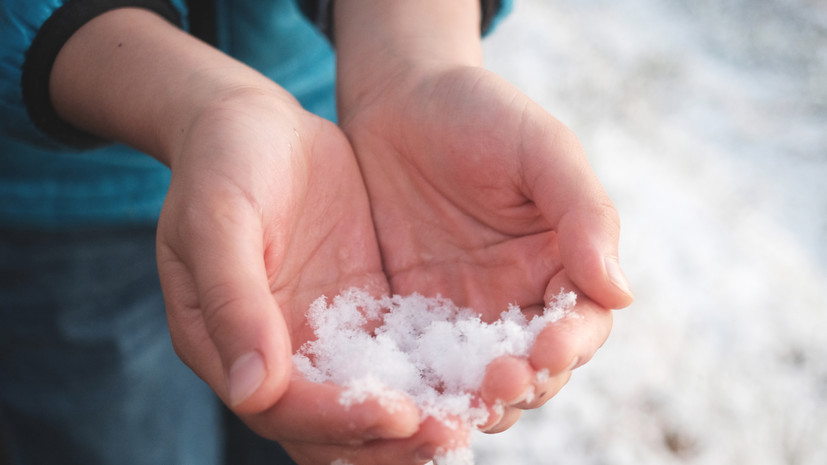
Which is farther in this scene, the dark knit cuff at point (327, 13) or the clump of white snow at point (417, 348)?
the dark knit cuff at point (327, 13)

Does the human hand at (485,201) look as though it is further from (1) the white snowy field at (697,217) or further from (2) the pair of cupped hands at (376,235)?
(1) the white snowy field at (697,217)

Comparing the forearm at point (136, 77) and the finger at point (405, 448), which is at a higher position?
the forearm at point (136, 77)

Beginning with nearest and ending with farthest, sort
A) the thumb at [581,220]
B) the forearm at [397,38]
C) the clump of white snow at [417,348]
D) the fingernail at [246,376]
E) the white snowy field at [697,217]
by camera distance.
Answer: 1. the fingernail at [246,376]
2. the clump of white snow at [417,348]
3. the thumb at [581,220]
4. the forearm at [397,38]
5. the white snowy field at [697,217]

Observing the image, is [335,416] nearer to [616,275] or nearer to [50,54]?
[616,275]

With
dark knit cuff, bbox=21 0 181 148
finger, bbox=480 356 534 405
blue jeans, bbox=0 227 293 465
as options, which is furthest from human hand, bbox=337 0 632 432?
blue jeans, bbox=0 227 293 465

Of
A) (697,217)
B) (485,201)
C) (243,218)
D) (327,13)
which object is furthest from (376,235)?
(697,217)

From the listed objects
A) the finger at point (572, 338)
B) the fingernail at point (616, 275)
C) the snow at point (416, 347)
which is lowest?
the snow at point (416, 347)

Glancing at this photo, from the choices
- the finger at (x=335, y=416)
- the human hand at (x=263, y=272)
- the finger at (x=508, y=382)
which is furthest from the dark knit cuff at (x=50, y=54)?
the finger at (x=508, y=382)
